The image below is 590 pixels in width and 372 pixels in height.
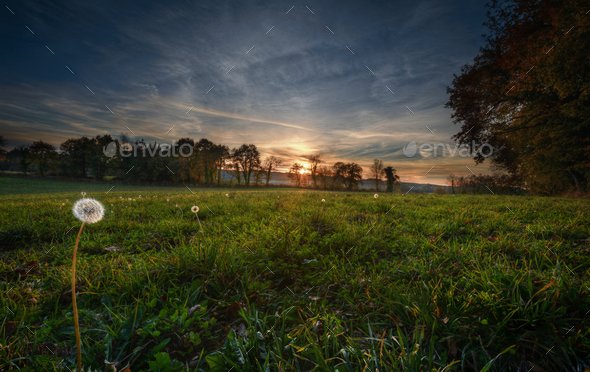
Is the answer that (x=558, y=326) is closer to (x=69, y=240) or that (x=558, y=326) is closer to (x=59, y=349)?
(x=59, y=349)

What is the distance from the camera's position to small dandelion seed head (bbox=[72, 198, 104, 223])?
204 centimetres

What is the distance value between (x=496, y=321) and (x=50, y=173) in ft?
318

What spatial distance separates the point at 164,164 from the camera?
209ft

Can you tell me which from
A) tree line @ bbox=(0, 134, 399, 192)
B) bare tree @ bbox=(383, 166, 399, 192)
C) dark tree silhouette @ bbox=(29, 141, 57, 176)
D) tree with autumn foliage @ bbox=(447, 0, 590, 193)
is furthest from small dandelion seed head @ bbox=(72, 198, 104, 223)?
dark tree silhouette @ bbox=(29, 141, 57, 176)

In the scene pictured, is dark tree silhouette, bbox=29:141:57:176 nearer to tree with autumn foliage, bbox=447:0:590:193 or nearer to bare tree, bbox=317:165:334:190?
bare tree, bbox=317:165:334:190

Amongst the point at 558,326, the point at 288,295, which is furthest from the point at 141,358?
the point at 558,326

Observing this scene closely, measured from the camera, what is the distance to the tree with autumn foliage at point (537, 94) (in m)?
12.6

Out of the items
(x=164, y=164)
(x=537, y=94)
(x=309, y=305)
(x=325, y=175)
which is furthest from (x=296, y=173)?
(x=309, y=305)

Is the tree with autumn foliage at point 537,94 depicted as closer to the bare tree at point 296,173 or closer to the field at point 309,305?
the field at point 309,305

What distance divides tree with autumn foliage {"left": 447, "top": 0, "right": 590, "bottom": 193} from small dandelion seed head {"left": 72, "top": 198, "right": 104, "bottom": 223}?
56.9 feet

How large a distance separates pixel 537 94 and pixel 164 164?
6649cm

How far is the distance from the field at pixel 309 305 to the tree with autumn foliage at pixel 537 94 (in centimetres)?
1326

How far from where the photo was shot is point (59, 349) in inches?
79.3

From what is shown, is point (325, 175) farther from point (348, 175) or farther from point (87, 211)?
point (87, 211)
